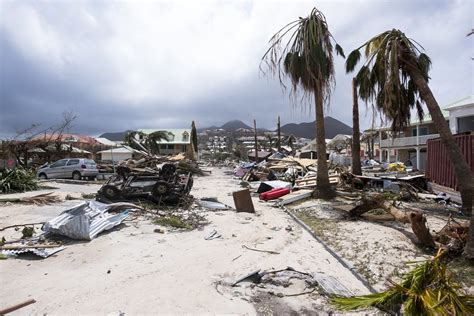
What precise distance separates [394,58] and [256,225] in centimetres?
642

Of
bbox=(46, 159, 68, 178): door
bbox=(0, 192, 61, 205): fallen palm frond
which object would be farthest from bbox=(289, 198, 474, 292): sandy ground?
bbox=(46, 159, 68, 178): door

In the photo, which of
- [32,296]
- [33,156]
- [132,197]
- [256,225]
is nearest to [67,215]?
[32,296]

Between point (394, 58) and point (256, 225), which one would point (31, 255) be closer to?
point (256, 225)

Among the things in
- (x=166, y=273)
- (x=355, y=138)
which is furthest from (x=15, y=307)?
(x=355, y=138)

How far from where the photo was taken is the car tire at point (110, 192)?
11.1 m

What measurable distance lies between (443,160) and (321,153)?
505 centimetres

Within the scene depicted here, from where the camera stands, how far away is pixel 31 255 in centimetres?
587

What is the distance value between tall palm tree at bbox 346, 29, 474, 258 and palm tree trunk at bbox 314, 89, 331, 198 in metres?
1.77

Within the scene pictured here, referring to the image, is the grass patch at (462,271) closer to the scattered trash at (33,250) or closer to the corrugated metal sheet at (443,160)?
the scattered trash at (33,250)

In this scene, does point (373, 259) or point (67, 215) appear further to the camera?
point (67, 215)

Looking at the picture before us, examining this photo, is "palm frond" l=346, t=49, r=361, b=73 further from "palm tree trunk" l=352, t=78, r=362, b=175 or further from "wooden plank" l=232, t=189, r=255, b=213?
"wooden plank" l=232, t=189, r=255, b=213

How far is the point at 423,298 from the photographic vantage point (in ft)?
11.4

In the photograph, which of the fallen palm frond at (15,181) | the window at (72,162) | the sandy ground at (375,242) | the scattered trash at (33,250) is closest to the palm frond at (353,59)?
the sandy ground at (375,242)

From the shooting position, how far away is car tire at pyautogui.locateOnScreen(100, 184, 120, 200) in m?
11.1
